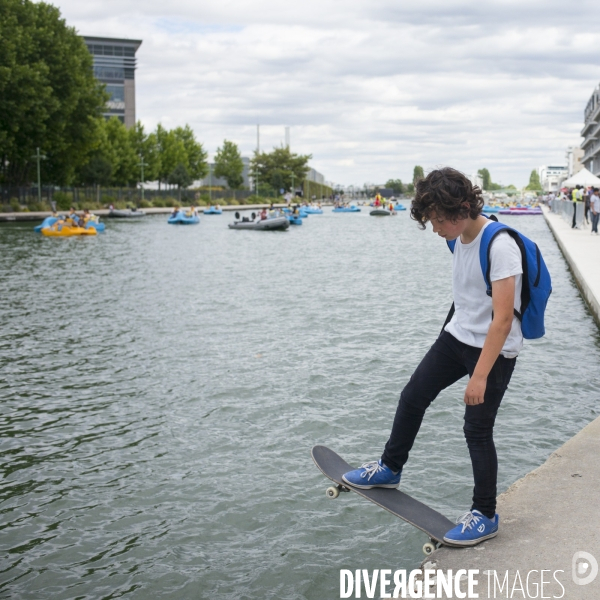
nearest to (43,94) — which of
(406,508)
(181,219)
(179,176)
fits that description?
(181,219)

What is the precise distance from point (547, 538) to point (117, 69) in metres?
128

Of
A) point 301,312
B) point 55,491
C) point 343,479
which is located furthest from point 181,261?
point 343,479

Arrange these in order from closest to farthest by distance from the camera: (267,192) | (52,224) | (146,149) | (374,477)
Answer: (374,477) → (52,224) → (146,149) → (267,192)

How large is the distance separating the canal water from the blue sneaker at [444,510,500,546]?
3.53ft

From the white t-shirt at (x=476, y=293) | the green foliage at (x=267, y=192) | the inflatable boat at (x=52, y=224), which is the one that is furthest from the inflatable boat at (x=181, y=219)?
the green foliage at (x=267, y=192)

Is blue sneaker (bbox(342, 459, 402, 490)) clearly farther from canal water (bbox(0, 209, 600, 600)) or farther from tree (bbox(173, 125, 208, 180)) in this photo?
tree (bbox(173, 125, 208, 180))

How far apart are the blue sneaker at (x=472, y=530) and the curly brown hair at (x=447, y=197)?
1.50 m

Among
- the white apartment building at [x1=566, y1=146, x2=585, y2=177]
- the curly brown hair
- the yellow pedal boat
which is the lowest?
the yellow pedal boat

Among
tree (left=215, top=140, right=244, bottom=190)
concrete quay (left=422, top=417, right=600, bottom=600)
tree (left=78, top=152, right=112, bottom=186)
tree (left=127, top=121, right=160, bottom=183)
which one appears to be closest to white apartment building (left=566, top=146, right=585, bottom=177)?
tree (left=215, top=140, right=244, bottom=190)

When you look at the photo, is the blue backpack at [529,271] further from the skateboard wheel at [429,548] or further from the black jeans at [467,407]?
the skateboard wheel at [429,548]

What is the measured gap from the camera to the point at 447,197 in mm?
3736

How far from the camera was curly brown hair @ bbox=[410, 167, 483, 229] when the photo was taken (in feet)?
12.3

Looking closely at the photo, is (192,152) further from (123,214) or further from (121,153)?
(123,214)

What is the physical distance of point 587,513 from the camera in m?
4.29
